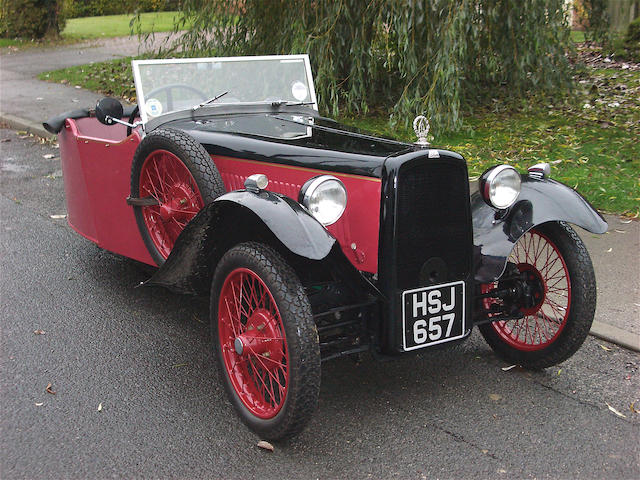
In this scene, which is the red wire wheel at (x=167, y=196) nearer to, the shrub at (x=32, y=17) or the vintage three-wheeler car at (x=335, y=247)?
the vintage three-wheeler car at (x=335, y=247)

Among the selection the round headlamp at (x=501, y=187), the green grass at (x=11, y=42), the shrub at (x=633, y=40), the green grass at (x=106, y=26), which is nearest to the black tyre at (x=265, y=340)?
the round headlamp at (x=501, y=187)

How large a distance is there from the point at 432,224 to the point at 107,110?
246 centimetres

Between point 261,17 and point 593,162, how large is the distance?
14.1 ft

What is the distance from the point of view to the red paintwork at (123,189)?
11.0 ft

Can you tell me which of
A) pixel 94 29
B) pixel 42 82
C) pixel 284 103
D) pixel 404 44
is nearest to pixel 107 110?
pixel 284 103

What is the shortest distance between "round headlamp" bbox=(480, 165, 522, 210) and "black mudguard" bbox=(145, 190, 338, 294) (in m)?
0.96

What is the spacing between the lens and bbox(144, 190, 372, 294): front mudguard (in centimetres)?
299

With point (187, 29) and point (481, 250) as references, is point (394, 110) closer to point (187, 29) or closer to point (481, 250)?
point (187, 29)

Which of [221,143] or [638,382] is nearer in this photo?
[638,382]

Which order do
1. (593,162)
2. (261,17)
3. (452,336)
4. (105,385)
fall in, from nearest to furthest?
(452,336) → (105,385) → (593,162) → (261,17)

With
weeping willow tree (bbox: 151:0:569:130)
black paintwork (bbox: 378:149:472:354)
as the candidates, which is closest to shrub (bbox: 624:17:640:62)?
weeping willow tree (bbox: 151:0:569:130)

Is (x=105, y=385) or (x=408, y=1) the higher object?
(x=408, y=1)

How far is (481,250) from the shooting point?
3.52m

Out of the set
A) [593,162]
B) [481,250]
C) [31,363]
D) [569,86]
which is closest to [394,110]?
[593,162]
